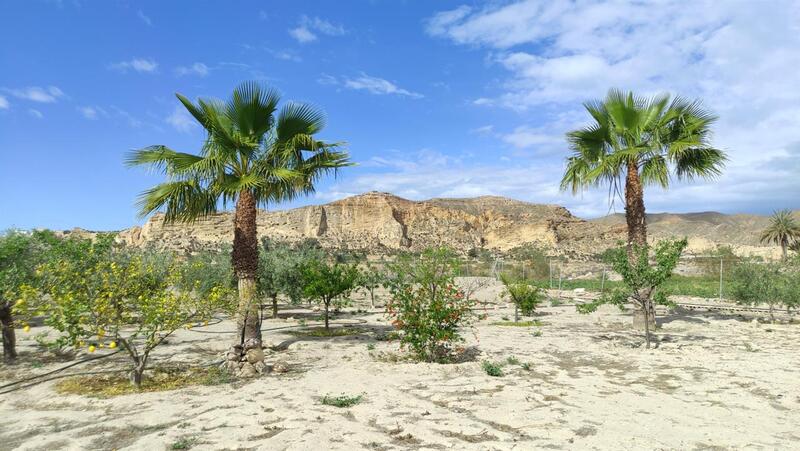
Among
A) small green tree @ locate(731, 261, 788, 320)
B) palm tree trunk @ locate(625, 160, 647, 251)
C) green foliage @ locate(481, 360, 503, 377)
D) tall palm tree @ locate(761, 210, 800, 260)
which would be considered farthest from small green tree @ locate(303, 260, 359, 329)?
tall palm tree @ locate(761, 210, 800, 260)

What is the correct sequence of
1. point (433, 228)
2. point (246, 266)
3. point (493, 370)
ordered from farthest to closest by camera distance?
point (433, 228)
point (246, 266)
point (493, 370)

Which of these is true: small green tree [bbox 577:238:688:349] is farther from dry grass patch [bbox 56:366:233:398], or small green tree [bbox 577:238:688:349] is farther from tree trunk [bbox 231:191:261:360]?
dry grass patch [bbox 56:366:233:398]

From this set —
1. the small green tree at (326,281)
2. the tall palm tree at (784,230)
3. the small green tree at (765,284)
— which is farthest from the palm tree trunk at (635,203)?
the tall palm tree at (784,230)

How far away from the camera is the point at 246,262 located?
929 centimetres

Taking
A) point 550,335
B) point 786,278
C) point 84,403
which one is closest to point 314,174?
point 84,403

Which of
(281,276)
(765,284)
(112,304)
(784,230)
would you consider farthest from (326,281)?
(784,230)

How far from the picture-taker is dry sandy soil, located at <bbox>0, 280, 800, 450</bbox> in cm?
520

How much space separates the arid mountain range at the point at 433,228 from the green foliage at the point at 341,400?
227 ft

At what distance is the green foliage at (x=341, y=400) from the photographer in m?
→ 6.37

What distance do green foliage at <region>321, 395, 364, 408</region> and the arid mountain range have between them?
6921 centimetres

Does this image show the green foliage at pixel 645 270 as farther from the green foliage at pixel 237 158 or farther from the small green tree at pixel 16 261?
the small green tree at pixel 16 261

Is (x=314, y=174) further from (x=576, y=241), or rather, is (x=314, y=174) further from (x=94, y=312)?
(x=576, y=241)

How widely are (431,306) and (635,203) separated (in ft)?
25.7

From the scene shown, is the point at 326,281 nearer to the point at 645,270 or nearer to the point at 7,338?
the point at 7,338
